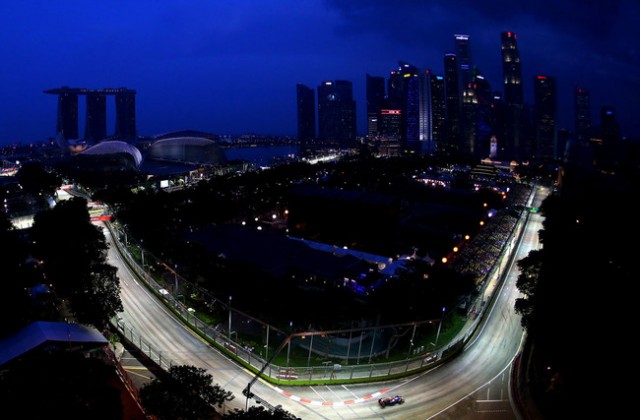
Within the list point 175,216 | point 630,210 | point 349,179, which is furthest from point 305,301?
point 349,179

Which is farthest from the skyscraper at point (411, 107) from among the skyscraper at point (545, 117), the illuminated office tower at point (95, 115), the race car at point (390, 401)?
the race car at point (390, 401)

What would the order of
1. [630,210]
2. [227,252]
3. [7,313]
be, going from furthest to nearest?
[630,210] → [227,252] → [7,313]

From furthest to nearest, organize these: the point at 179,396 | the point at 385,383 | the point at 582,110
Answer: the point at 582,110
the point at 385,383
the point at 179,396

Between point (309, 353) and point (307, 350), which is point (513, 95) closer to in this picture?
point (307, 350)

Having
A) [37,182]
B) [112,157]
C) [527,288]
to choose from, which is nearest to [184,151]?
[112,157]

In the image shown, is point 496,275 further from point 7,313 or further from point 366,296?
point 7,313
